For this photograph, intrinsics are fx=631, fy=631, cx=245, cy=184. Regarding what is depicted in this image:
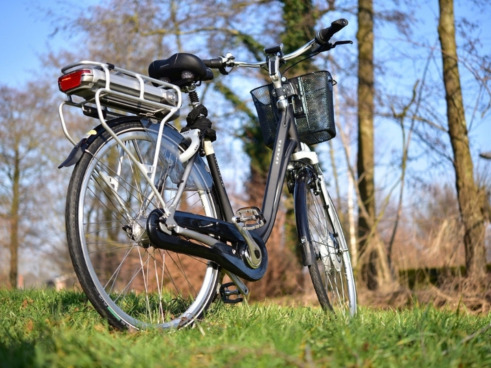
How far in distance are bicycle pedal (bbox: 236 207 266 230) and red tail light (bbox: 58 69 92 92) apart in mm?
974

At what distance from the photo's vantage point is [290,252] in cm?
1189

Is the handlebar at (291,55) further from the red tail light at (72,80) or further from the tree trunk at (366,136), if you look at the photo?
the tree trunk at (366,136)

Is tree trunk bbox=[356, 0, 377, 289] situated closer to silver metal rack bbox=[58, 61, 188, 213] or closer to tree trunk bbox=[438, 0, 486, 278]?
tree trunk bbox=[438, 0, 486, 278]

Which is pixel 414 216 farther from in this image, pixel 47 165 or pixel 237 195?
pixel 47 165

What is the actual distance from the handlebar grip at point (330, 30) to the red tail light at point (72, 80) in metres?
1.37

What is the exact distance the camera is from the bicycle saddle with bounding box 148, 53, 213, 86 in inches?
117

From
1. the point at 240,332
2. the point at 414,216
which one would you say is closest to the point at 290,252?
the point at 414,216

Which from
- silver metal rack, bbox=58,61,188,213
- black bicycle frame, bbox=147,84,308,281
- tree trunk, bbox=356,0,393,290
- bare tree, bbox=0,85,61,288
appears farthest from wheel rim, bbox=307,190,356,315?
bare tree, bbox=0,85,61,288

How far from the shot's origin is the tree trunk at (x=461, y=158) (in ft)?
25.1

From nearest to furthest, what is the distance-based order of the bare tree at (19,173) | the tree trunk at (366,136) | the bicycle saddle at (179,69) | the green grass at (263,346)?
1. the green grass at (263,346)
2. the bicycle saddle at (179,69)
3. the tree trunk at (366,136)
4. the bare tree at (19,173)

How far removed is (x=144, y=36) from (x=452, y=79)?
803cm

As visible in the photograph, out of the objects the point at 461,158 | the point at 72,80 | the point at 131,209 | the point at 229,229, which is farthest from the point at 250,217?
the point at 461,158

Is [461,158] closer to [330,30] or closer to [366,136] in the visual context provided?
[366,136]

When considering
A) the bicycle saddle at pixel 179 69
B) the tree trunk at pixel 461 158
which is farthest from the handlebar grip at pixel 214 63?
the tree trunk at pixel 461 158
